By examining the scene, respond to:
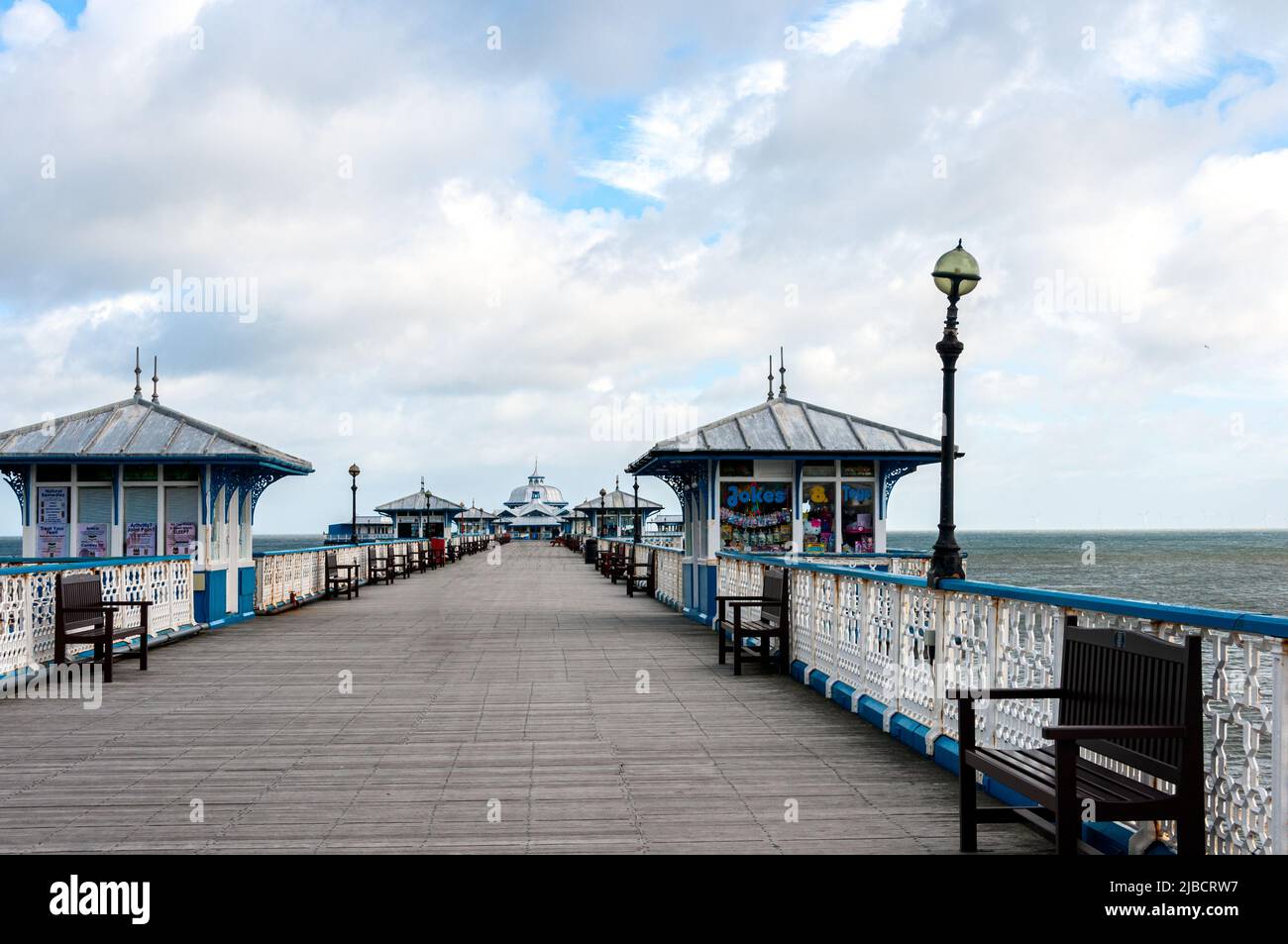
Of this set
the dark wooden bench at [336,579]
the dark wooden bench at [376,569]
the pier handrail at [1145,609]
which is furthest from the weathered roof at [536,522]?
the pier handrail at [1145,609]

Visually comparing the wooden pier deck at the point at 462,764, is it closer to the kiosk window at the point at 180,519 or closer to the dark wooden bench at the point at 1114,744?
the dark wooden bench at the point at 1114,744

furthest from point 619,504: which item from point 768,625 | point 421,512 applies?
point 768,625

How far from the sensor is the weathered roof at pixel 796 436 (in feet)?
52.4

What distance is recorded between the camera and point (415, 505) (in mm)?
53562

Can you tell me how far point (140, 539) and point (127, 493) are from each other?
26.7 inches

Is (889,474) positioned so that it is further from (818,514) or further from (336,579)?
(336,579)

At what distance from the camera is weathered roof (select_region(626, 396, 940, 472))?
15984mm

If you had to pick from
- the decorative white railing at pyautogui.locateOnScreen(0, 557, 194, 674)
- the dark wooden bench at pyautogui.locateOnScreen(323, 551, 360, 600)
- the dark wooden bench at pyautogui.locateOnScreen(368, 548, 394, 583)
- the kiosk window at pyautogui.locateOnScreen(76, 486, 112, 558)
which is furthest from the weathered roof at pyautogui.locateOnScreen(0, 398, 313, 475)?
the dark wooden bench at pyautogui.locateOnScreen(368, 548, 394, 583)

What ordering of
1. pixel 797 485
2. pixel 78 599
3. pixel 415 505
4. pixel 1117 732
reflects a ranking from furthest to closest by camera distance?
pixel 415 505 < pixel 797 485 < pixel 78 599 < pixel 1117 732
